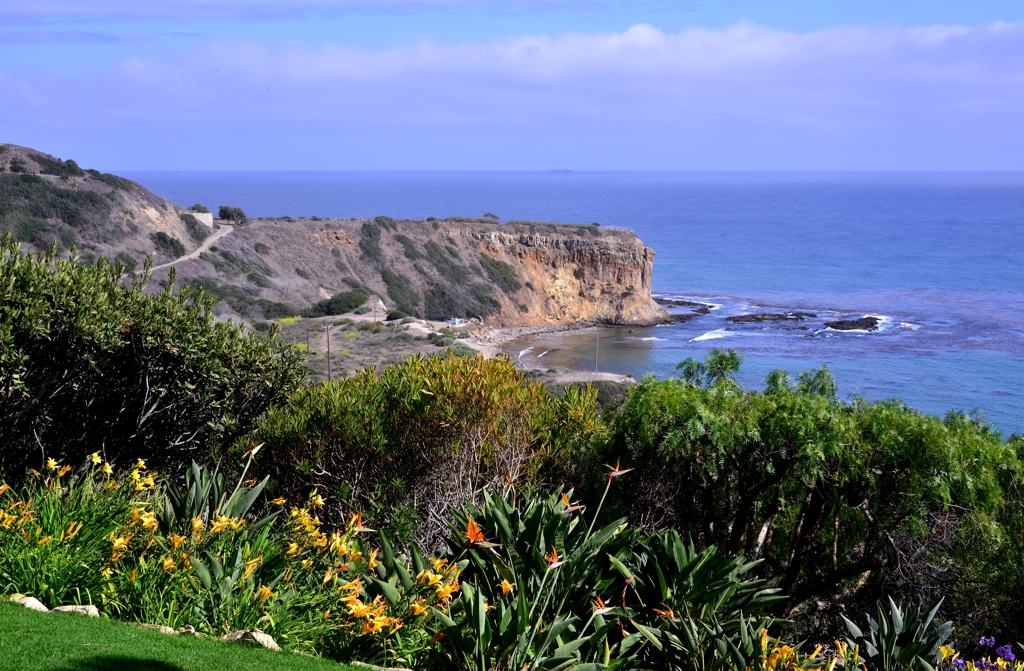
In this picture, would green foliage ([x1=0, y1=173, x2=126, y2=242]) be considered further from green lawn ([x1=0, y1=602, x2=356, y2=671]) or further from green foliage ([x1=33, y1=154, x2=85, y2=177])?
green lawn ([x1=0, y1=602, x2=356, y2=671])

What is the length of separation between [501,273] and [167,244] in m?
28.1

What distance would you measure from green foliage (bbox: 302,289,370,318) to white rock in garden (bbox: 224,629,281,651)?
55532mm

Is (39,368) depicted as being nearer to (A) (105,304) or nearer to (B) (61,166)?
(A) (105,304)

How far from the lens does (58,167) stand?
68000mm

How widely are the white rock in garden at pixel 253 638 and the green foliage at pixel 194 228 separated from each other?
216 feet

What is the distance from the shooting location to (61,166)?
68062mm

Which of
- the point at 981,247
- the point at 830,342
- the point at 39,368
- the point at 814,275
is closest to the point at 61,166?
the point at 830,342

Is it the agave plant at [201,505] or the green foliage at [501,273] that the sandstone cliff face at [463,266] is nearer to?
the green foliage at [501,273]

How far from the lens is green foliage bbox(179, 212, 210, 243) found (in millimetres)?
68125

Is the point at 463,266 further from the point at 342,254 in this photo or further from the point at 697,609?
the point at 697,609

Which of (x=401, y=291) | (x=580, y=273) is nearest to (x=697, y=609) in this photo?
(x=401, y=291)

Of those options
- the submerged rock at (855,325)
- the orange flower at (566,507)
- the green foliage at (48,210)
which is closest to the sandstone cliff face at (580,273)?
the submerged rock at (855,325)

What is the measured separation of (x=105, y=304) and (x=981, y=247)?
467 feet

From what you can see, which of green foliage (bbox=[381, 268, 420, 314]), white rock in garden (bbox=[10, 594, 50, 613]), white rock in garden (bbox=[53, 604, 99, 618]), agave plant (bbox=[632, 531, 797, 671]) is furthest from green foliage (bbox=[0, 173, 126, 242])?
agave plant (bbox=[632, 531, 797, 671])
